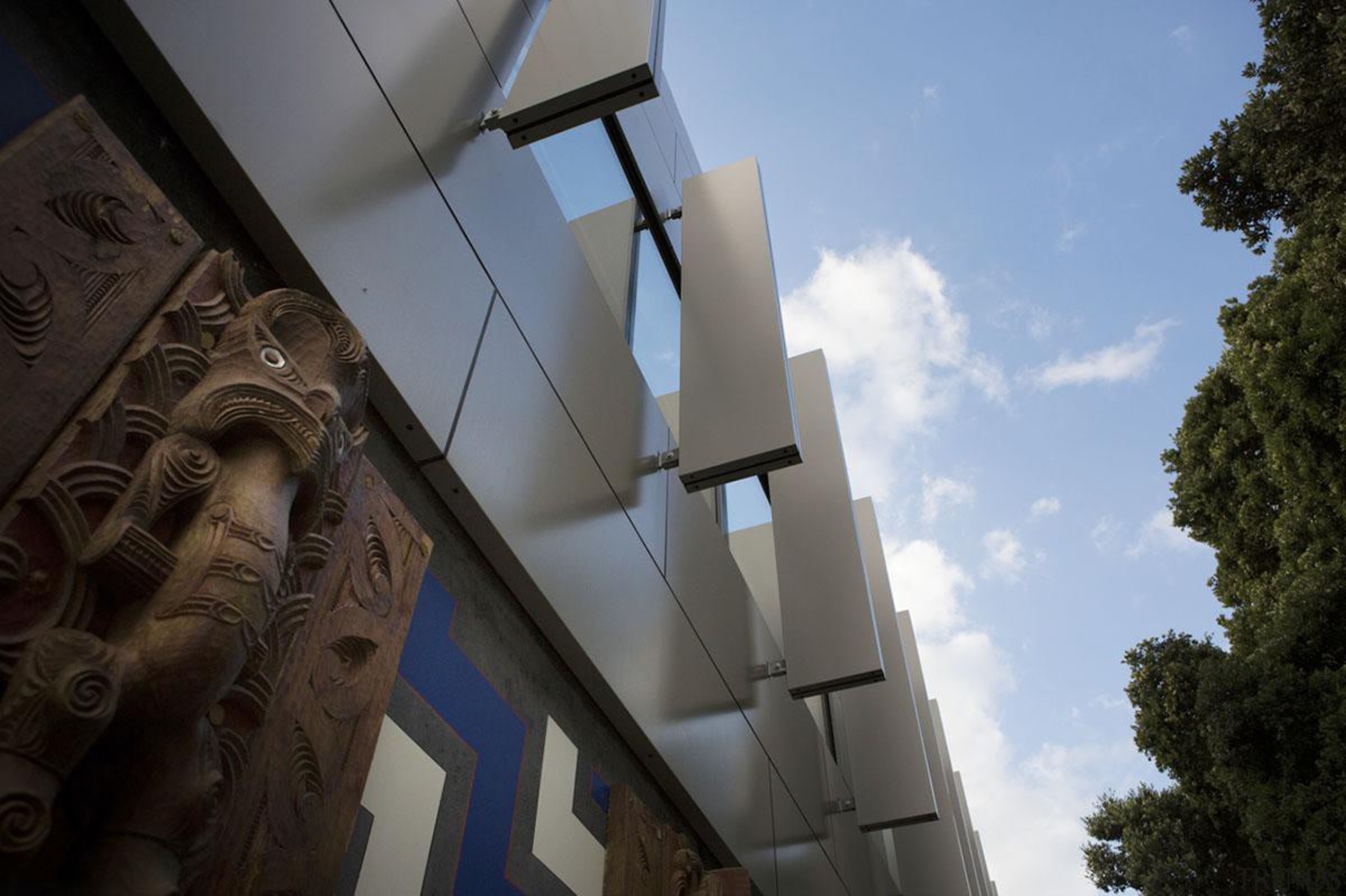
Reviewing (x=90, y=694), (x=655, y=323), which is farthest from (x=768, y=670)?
(x=90, y=694)

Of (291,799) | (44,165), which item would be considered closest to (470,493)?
(291,799)

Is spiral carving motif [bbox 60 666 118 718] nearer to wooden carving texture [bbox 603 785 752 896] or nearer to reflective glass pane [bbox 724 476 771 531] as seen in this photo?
wooden carving texture [bbox 603 785 752 896]

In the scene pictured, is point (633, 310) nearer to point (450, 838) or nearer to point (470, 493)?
point (470, 493)

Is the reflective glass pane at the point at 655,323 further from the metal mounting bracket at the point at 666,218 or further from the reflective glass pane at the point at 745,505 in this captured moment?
the reflective glass pane at the point at 745,505

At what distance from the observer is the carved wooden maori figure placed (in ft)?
5.22

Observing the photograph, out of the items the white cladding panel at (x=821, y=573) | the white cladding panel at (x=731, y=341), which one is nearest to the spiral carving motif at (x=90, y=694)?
the white cladding panel at (x=731, y=341)

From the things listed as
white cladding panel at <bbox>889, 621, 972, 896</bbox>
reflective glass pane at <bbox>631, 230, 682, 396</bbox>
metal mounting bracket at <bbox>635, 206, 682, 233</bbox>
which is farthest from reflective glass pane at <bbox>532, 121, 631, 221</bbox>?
white cladding panel at <bbox>889, 621, 972, 896</bbox>

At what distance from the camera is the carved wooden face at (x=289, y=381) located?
2.14 m

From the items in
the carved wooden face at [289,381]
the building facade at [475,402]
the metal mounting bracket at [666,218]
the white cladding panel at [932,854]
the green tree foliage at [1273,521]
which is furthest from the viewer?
the white cladding panel at [932,854]

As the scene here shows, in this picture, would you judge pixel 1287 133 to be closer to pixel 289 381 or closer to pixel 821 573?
pixel 821 573

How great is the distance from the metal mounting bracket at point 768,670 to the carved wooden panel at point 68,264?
220 inches

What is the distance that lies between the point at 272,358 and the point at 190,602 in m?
0.73

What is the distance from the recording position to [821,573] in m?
7.34

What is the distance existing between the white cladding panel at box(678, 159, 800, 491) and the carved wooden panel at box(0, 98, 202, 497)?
3.72m
